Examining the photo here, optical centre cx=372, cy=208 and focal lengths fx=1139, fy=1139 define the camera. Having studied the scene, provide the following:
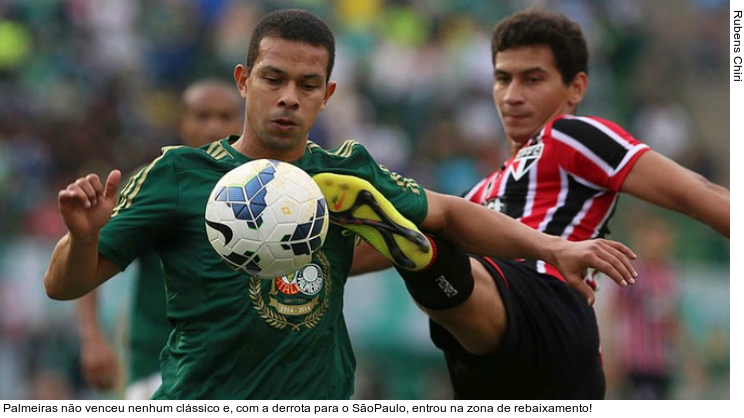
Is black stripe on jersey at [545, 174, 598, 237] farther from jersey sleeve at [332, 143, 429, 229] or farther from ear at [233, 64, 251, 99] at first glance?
ear at [233, 64, 251, 99]

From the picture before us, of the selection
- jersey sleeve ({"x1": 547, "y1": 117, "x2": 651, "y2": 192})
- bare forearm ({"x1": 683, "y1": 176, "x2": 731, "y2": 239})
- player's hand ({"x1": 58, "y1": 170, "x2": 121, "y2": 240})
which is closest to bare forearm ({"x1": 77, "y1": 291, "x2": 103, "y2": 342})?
jersey sleeve ({"x1": 547, "y1": 117, "x2": 651, "y2": 192})

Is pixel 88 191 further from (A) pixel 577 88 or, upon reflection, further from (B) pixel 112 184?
(A) pixel 577 88

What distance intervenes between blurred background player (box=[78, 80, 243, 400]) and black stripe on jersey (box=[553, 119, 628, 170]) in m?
2.40

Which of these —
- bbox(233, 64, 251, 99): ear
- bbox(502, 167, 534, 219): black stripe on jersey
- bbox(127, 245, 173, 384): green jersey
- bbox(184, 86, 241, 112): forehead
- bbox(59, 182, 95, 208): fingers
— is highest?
bbox(233, 64, 251, 99): ear

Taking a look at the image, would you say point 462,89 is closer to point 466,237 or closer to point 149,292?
point 149,292

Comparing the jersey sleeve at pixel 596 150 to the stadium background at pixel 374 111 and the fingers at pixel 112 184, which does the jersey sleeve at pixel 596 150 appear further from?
the stadium background at pixel 374 111

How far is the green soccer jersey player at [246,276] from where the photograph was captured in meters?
4.21

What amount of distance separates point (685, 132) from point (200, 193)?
1279cm

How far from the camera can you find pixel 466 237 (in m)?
4.77

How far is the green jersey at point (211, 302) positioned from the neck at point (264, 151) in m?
0.10

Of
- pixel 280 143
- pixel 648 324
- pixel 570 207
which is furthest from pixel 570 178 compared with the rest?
pixel 648 324

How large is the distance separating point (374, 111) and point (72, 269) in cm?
1090

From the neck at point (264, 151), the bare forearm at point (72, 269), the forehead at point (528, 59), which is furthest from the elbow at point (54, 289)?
the forehead at point (528, 59)

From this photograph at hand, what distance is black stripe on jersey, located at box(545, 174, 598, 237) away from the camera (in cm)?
559
